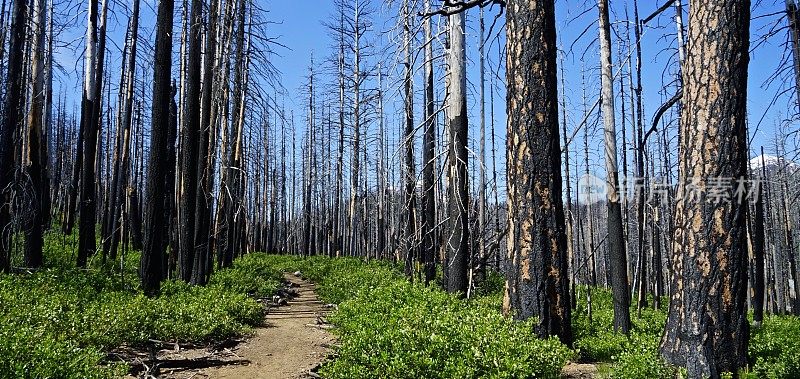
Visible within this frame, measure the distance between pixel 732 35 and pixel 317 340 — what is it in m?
6.89

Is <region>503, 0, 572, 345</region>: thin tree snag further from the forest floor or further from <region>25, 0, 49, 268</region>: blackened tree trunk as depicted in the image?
<region>25, 0, 49, 268</region>: blackened tree trunk

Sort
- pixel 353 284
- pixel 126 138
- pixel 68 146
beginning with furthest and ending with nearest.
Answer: pixel 68 146 → pixel 126 138 → pixel 353 284

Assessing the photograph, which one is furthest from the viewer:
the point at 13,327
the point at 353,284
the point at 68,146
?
the point at 68,146

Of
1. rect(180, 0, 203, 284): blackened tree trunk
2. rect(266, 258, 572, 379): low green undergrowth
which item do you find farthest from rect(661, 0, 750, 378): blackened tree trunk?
rect(180, 0, 203, 284): blackened tree trunk

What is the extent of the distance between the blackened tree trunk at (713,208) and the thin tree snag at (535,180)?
104 cm

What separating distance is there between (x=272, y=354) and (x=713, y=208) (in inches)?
226

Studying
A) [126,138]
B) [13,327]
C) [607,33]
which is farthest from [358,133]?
[13,327]

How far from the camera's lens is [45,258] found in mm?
12742

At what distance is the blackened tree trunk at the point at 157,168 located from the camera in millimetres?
8867

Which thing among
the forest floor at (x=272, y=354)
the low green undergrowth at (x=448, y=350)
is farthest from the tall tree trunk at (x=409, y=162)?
the low green undergrowth at (x=448, y=350)

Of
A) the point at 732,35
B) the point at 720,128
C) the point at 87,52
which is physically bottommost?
the point at 720,128

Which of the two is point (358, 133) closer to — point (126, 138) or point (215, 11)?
point (126, 138)

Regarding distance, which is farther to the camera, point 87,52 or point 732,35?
point 87,52

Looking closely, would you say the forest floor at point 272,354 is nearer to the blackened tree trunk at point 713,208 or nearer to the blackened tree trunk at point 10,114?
the blackened tree trunk at point 713,208
